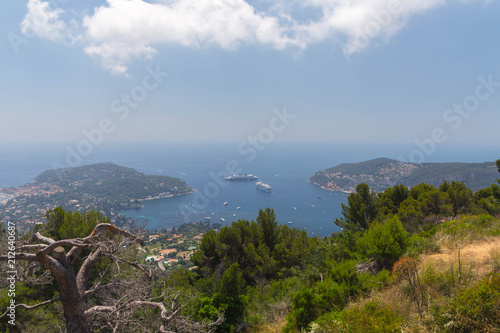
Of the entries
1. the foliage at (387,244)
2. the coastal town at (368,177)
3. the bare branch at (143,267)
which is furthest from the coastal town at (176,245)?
the coastal town at (368,177)

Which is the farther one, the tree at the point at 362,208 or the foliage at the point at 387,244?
the tree at the point at 362,208

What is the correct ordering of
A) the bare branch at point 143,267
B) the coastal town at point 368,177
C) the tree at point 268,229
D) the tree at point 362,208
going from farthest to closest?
1. the coastal town at point 368,177
2. the tree at point 362,208
3. the tree at point 268,229
4. the bare branch at point 143,267

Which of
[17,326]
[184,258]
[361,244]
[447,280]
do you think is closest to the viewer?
[447,280]

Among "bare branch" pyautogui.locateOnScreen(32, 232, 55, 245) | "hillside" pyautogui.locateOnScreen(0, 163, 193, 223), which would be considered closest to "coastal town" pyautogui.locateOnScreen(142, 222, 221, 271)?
"hillside" pyautogui.locateOnScreen(0, 163, 193, 223)

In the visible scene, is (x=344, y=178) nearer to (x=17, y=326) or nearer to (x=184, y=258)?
(x=184, y=258)

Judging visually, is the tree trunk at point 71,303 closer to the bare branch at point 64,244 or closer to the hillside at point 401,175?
the bare branch at point 64,244

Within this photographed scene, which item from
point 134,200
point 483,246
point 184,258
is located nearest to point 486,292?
point 483,246

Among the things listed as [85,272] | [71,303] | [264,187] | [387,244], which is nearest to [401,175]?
[264,187]
